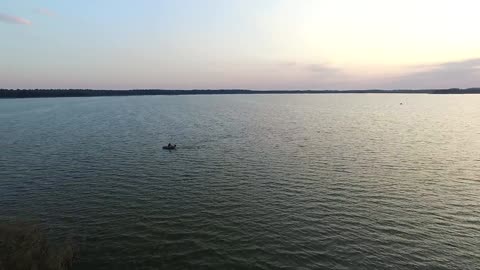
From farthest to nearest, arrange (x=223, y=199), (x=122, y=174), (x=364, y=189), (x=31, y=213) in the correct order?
(x=122, y=174) → (x=364, y=189) → (x=223, y=199) → (x=31, y=213)

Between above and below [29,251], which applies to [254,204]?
below

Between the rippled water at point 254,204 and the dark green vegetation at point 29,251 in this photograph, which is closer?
the dark green vegetation at point 29,251

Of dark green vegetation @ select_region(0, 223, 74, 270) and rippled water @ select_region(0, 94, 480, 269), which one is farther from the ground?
dark green vegetation @ select_region(0, 223, 74, 270)

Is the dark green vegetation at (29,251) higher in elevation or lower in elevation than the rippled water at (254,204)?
higher

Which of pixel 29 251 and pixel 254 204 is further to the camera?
pixel 254 204

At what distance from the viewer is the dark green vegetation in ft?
71.7

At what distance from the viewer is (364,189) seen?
131ft

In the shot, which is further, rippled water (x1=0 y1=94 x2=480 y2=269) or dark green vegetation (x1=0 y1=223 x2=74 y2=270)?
rippled water (x1=0 y1=94 x2=480 y2=269)

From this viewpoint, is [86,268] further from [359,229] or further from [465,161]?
[465,161]

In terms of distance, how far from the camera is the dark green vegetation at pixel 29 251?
2186cm

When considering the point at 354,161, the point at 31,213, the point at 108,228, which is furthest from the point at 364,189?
the point at 31,213

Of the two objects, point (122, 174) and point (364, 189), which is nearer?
point (364, 189)

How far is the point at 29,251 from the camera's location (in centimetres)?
2311

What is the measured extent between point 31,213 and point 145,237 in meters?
14.3
